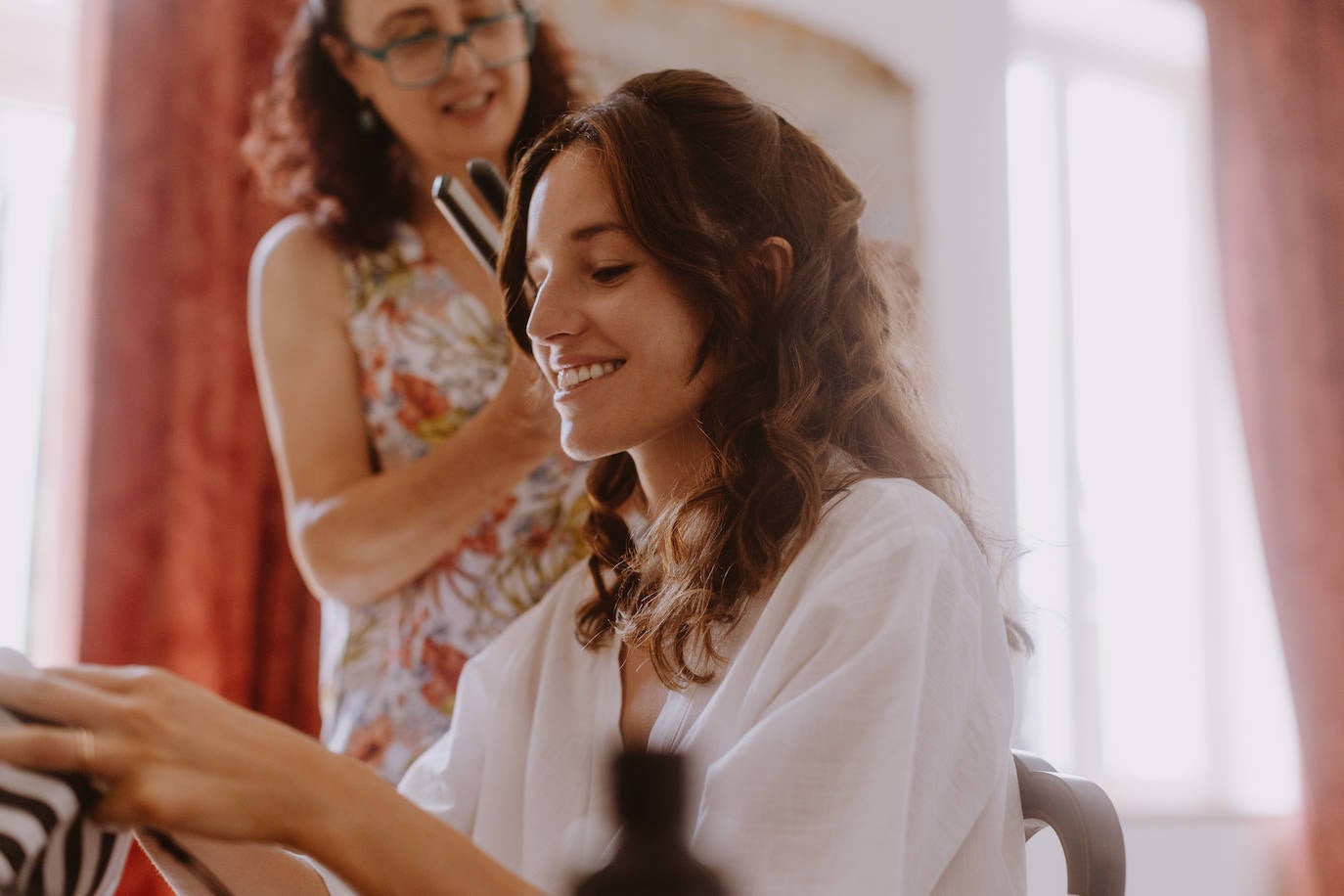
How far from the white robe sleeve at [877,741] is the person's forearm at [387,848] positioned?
0.44 ft

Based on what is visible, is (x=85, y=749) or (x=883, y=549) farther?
(x=883, y=549)

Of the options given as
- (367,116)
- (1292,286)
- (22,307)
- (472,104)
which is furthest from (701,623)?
(1292,286)

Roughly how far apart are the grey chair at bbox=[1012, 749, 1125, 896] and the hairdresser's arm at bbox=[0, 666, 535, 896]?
37 cm

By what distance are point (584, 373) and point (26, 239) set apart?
1.34 meters

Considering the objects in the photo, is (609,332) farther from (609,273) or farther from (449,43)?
(449,43)

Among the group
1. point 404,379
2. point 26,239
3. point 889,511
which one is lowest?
point 889,511

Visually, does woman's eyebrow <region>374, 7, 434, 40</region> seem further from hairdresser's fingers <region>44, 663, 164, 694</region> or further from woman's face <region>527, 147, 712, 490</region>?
hairdresser's fingers <region>44, 663, 164, 694</region>

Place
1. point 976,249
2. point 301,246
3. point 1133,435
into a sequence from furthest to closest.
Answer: point 1133,435
point 976,249
point 301,246

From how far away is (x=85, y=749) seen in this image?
53 cm

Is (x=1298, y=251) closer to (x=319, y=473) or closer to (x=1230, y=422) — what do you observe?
(x=1230, y=422)

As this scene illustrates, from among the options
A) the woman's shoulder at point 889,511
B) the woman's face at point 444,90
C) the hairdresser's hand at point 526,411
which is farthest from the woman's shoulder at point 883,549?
the woman's face at point 444,90

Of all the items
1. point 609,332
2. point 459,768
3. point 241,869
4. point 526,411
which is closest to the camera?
point 241,869

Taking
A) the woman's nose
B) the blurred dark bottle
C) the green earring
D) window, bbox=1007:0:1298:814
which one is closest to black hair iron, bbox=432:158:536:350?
the woman's nose

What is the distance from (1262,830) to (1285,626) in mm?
447
